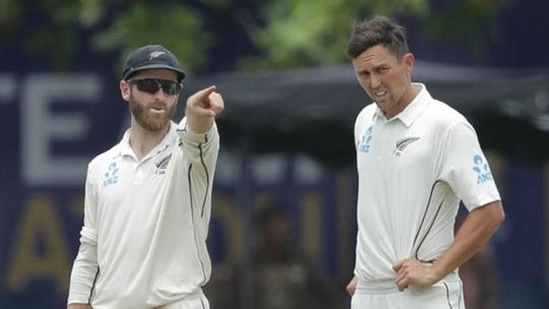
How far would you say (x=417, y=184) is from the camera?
7.08 m

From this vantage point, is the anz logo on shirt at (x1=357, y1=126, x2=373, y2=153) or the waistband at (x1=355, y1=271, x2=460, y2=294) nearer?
the waistband at (x1=355, y1=271, x2=460, y2=294)

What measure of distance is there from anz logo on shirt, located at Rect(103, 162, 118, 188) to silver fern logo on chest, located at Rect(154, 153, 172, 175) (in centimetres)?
18

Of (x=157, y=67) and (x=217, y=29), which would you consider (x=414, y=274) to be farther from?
(x=217, y=29)

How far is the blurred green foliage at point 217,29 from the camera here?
12.2m

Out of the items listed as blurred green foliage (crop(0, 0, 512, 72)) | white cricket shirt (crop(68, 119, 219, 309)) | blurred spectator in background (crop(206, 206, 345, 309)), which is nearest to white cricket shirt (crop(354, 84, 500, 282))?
white cricket shirt (crop(68, 119, 219, 309))

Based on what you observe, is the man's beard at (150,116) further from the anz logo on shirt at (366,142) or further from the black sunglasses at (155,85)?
the anz logo on shirt at (366,142)

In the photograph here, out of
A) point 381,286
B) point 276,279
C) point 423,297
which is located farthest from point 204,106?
point 276,279

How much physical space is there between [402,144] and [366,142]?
8.4 inches

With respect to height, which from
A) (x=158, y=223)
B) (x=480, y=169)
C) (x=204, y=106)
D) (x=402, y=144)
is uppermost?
(x=204, y=106)

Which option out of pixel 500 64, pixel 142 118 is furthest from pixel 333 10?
pixel 142 118

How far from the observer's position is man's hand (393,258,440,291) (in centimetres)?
704

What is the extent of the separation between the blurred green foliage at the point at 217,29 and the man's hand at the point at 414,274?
16.0ft

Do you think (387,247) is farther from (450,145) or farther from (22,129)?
(22,129)

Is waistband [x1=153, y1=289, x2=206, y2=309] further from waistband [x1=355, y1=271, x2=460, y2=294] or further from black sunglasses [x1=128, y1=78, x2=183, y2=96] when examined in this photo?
black sunglasses [x1=128, y1=78, x2=183, y2=96]
